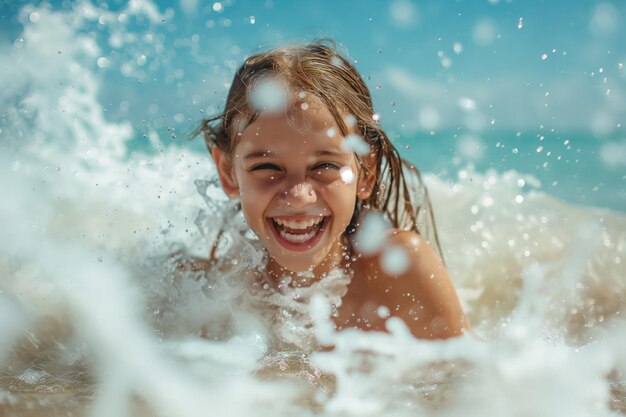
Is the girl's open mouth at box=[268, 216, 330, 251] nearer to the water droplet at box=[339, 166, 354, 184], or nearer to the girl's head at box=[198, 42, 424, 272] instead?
the girl's head at box=[198, 42, 424, 272]

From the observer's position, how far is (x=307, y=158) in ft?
8.28

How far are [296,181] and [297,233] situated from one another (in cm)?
22

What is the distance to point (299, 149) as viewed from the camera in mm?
2504

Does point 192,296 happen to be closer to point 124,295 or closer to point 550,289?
point 124,295

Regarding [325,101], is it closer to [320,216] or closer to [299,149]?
[299,149]

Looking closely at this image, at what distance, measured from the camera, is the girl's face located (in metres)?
2.52

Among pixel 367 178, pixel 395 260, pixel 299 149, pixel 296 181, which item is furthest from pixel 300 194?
pixel 395 260

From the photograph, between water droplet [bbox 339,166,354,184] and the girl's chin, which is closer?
water droplet [bbox 339,166,354,184]

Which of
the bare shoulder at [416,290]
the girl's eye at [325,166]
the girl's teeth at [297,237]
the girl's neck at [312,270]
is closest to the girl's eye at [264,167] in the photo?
the girl's eye at [325,166]

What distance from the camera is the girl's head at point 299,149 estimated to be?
253 cm

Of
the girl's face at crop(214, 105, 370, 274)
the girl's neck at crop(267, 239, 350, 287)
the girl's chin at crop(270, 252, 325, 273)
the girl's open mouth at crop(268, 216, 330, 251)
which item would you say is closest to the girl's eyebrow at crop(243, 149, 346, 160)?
the girl's face at crop(214, 105, 370, 274)

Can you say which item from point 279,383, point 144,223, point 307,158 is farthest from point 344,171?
point 144,223

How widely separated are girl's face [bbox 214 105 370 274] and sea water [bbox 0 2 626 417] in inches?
14.8

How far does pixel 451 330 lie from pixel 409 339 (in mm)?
264
